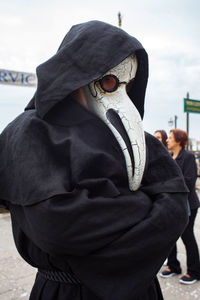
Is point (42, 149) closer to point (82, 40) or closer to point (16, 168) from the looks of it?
point (16, 168)

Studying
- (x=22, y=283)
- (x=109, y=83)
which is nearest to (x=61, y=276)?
(x=109, y=83)

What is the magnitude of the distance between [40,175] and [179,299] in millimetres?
2408

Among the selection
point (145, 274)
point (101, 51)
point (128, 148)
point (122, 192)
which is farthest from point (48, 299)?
point (101, 51)

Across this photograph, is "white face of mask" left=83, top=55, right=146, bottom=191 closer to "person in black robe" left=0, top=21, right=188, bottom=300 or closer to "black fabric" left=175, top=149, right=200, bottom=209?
"person in black robe" left=0, top=21, right=188, bottom=300

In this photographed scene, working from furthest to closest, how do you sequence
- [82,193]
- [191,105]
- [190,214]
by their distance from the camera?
[191,105] < [190,214] < [82,193]

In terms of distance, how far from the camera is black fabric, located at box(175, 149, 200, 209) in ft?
10.5

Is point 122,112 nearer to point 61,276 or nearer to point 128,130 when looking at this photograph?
point 128,130

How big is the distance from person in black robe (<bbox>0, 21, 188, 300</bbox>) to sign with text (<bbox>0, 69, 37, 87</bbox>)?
5.58 m

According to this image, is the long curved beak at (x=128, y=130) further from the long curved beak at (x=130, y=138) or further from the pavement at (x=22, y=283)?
the pavement at (x=22, y=283)

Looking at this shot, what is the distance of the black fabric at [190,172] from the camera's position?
10.5ft

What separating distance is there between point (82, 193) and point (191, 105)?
1069cm

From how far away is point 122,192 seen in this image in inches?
43.0

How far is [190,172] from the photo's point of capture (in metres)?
3.24

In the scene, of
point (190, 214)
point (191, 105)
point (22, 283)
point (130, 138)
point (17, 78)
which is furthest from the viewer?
point (191, 105)
